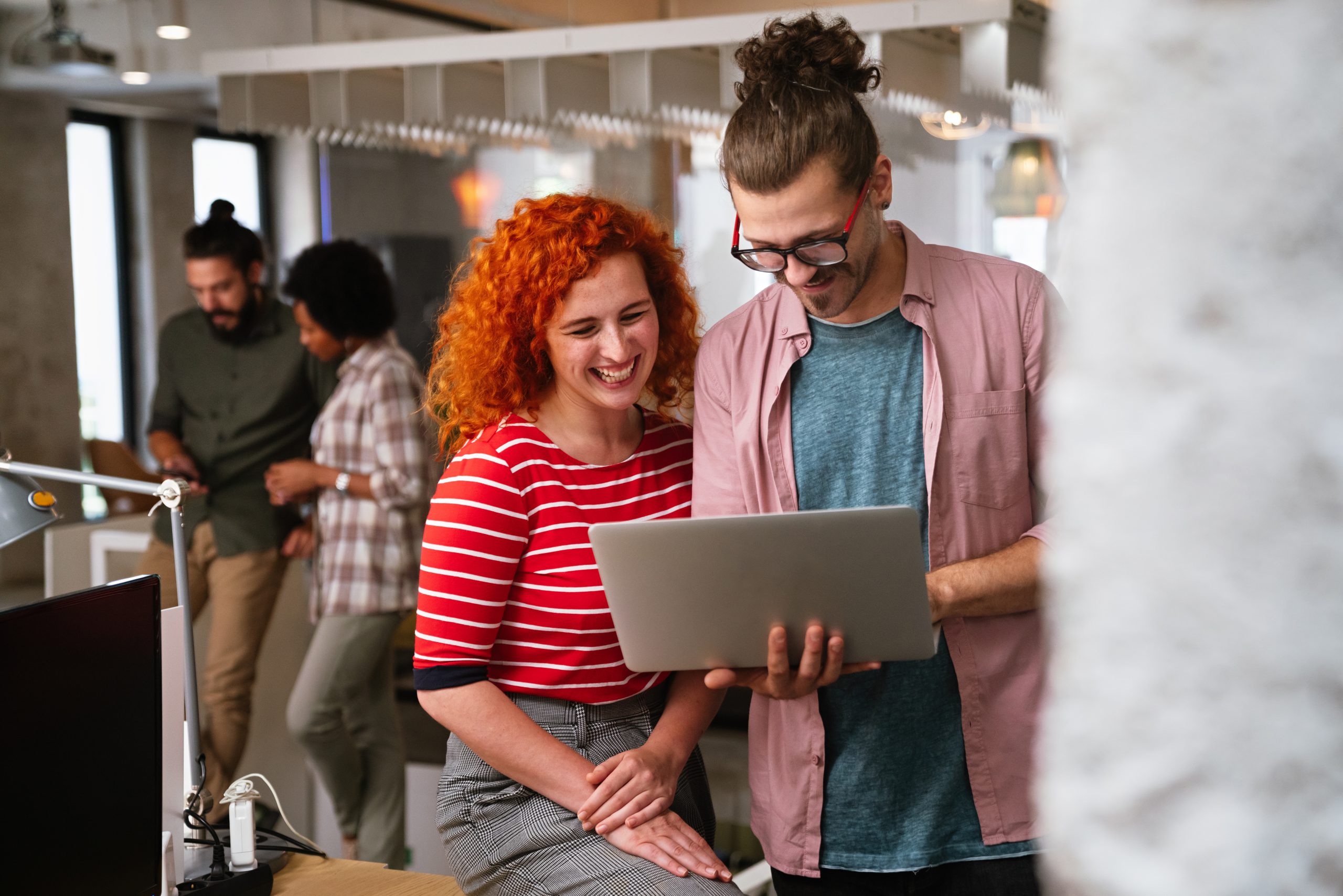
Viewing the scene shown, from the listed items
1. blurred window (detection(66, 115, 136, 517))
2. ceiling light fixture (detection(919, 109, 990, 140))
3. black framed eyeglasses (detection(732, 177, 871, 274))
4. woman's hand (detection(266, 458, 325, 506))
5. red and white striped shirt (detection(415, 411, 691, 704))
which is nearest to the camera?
black framed eyeglasses (detection(732, 177, 871, 274))

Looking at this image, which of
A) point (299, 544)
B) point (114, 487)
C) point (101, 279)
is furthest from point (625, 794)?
point (101, 279)

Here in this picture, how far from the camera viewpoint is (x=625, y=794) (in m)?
1.55

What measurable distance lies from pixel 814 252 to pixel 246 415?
111 inches

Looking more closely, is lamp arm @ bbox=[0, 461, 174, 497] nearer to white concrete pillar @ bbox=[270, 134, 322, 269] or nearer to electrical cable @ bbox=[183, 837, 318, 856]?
electrical cable @ bbox=[183, 837, 318, 856]

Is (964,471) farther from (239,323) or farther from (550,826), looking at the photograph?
(239,323)

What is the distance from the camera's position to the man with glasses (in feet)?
4.86

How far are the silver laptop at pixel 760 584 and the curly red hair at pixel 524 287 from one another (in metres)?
0.37

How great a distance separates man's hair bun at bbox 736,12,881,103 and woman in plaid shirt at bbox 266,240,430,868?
2.21 meters

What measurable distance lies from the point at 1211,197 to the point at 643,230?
1619 mm

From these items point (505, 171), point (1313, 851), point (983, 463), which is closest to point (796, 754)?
point (983, 463)

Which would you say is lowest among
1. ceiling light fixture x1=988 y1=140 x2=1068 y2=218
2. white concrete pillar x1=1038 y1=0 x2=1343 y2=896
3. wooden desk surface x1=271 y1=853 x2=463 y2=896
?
wooden desk surface x1=271 y1=853 x2=463 y2=896

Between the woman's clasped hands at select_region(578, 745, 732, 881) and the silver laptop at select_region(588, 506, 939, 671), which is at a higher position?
the silver laptop at select_region(588, 506, 939, 671)

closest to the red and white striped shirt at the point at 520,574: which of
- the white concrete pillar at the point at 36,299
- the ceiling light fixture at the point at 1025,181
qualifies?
the ceiling light fixture at the point at 1025,181

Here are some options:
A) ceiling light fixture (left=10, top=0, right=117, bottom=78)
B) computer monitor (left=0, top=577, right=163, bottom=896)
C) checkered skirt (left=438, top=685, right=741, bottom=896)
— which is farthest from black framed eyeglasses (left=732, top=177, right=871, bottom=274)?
ceiling light fixture (left=10, top=0, right=117, bottom=78)
